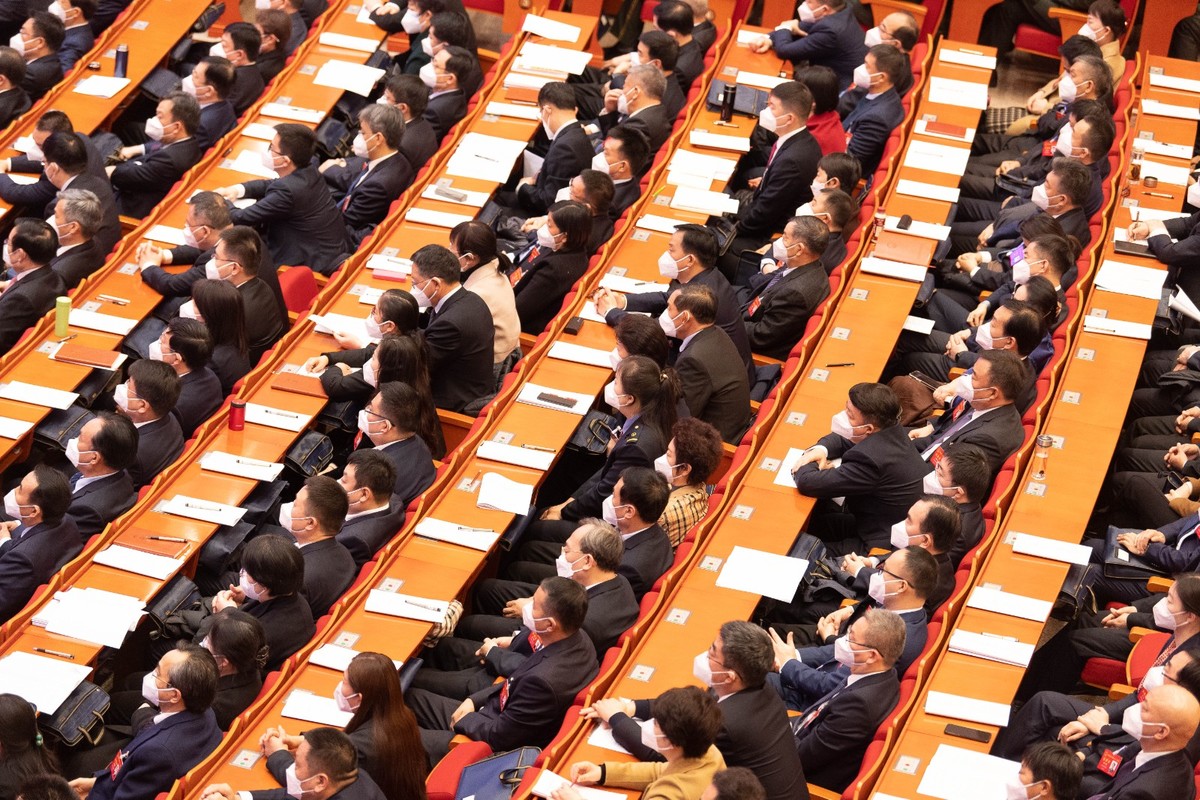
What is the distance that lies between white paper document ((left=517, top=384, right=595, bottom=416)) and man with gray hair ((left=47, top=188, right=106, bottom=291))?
122 inches

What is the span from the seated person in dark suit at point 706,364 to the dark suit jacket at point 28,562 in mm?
3285

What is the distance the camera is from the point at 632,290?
10375 millimetres

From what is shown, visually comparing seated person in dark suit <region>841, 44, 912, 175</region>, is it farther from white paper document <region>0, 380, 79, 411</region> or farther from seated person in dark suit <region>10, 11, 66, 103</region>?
seated person in dark suit <region>10, 11, 66, 103</region>

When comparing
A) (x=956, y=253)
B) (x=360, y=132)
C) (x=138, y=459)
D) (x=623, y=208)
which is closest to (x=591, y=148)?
(x=623, y=208)

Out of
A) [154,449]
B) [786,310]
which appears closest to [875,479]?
[786,310]

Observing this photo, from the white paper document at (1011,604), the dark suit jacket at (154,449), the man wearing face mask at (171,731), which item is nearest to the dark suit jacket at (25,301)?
the dark suit jacket at (154,449)

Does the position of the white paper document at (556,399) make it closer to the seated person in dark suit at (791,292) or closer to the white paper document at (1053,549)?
the seated person in dark suit at (791,292)

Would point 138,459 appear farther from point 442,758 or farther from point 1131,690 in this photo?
point 1131,690

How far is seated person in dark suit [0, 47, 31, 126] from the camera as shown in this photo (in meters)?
12.2

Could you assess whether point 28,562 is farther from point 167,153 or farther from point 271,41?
point 271,41

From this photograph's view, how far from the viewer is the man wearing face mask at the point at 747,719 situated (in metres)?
7.19

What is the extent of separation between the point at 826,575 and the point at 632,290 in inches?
97.2

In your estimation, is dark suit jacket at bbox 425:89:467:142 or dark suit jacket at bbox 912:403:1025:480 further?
dark suit jacket at bbox 425:89:467:142

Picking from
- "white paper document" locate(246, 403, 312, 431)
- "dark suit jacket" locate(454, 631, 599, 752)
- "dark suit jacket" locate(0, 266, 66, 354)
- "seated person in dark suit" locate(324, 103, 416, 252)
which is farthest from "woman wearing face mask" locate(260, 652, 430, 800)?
"seated person in dark suit" locate(324, 103, 416, 252)
